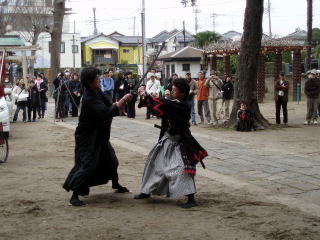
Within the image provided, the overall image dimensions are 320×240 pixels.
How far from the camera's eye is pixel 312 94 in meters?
16.3

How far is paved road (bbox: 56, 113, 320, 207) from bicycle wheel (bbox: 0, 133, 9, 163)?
3.15 meters

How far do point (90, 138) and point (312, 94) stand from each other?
36.7ft

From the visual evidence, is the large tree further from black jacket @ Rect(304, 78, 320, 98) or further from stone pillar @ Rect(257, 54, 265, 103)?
black jacket @ Rect(304, 78, 320, 98)

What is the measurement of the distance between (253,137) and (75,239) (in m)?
8.91

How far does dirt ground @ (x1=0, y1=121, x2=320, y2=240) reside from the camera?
5.38 meters

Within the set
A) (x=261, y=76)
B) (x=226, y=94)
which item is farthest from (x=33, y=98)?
(x=261, y=76)

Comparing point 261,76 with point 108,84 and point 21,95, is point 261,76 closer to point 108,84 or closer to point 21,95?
point 108,84

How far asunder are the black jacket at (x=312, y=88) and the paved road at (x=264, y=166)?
453 cm

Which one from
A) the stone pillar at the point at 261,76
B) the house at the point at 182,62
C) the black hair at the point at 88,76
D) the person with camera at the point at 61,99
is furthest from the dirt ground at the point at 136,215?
the house at the point at 182,62

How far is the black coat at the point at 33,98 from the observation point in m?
18.3

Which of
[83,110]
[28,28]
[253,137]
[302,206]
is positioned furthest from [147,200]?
[28,28]

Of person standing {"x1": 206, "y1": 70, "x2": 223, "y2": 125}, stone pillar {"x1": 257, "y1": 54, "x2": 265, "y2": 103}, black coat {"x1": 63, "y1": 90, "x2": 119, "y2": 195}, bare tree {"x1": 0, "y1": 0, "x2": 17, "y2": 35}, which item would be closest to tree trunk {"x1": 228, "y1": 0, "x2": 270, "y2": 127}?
person standing {"x1": 206, "y1": 70, "x2": 223, "y2": 125}

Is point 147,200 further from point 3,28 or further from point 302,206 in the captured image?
point 3,28

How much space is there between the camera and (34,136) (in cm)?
1433
